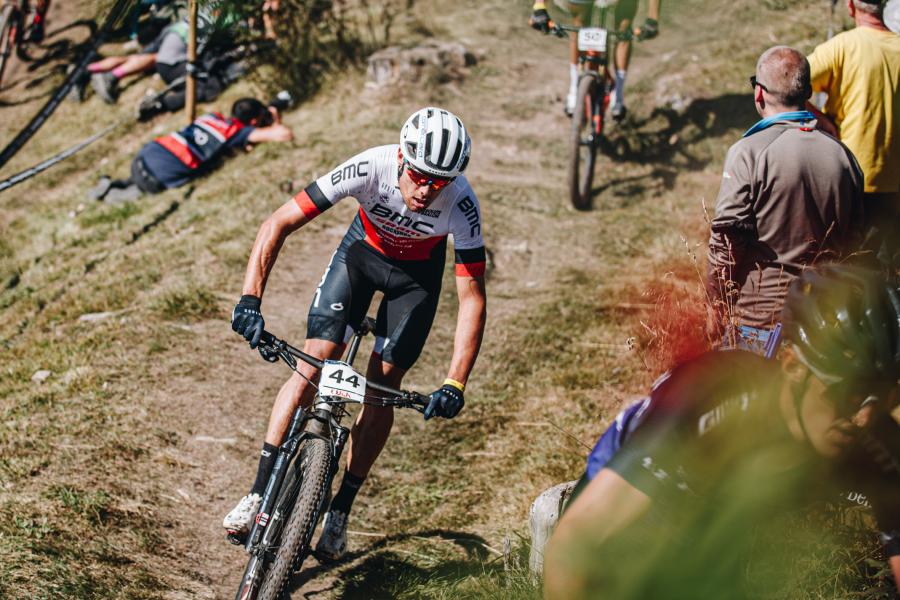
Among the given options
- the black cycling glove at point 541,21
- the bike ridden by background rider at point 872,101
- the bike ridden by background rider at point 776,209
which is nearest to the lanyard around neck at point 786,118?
the bike ridden by background rider at point 776,209

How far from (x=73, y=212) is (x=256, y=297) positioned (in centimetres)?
689

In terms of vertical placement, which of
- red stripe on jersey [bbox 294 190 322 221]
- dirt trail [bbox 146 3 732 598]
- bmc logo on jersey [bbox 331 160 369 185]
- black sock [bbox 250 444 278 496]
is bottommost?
dirt trail [bbox 146 3 732 598]

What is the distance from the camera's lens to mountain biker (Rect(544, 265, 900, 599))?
195 centimetres

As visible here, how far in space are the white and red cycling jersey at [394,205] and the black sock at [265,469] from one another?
45.6 inches

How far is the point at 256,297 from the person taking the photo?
12.0 feet

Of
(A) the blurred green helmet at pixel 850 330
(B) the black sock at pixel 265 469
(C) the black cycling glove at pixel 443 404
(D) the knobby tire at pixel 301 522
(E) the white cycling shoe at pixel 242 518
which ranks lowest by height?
(E) the white cycling shoe at pixel 242 518

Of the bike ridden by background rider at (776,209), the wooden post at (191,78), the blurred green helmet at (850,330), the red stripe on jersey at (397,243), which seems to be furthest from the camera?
the wooden post at (191,78)

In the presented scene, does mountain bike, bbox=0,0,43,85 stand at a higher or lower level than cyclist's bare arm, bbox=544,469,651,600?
lower

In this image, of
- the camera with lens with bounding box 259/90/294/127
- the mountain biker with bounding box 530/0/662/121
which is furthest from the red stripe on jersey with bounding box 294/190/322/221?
the camera with lens with bounding box 259/90/294/127

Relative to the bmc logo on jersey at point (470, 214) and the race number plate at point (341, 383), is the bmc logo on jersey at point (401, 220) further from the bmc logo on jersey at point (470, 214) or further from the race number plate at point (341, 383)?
the race number plate at point (341, 383)

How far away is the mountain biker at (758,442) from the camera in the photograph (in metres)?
1.95

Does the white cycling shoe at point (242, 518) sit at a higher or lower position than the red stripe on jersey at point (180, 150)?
higher

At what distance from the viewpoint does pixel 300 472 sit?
3604 mm

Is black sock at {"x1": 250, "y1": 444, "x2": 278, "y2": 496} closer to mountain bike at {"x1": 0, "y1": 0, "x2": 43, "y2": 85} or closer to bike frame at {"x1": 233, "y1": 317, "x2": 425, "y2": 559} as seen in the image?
bike frame at {"x1": 233, "y1": 317, "x2": 425, "y2": 559}
